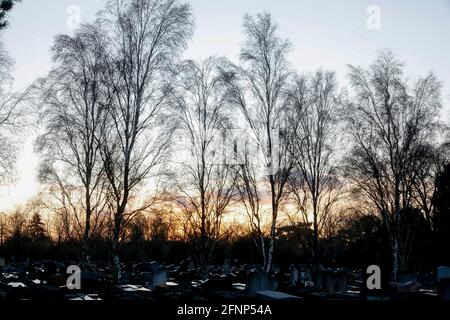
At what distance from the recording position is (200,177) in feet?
58.6

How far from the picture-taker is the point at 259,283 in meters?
13.4

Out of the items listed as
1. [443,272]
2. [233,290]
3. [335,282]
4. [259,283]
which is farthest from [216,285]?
[443,272]

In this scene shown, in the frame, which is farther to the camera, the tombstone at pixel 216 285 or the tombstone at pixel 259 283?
the tombstone at pixel 216 285

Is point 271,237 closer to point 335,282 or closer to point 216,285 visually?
point 216,285

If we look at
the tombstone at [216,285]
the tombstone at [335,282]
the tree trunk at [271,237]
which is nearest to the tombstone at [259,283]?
the tree trunk at [271,237]

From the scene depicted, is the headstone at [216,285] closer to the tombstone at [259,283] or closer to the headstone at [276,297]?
the tombstone at [259,283]

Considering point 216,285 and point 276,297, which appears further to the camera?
point 216,285

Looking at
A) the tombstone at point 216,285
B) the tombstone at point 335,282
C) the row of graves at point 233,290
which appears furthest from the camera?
the tombstone at point 335,282

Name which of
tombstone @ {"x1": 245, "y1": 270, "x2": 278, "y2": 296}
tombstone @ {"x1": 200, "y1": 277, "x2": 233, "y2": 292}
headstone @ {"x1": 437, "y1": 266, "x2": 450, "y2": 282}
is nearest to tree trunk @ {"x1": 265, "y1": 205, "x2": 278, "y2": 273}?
tombstone @ {"x1": 245, "y1": 270, "x2": 278, "y2": 296}

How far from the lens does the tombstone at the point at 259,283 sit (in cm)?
1335

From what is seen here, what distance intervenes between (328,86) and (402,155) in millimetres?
5095

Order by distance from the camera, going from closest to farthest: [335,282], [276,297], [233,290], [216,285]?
[276,297] < [216,285] < [233,290] < [335,282]
